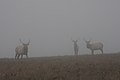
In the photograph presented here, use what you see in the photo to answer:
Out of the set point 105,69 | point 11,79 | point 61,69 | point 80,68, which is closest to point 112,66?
point 105,69

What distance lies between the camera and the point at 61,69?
16250 millimetres

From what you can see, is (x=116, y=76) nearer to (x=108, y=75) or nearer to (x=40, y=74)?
(x=108, y=75)

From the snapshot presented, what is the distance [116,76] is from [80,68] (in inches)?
125

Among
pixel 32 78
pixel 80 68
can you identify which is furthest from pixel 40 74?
pixel 80 68

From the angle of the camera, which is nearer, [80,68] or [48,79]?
[48,79]

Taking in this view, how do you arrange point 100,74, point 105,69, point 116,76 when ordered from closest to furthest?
point 116,76
point 100,74
point 105,69

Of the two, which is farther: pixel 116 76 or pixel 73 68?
pixel 73 68

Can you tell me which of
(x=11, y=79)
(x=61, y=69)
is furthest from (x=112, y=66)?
(x=11, y=79)

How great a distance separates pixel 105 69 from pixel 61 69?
107 inches

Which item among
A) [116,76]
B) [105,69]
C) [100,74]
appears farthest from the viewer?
[105,69]

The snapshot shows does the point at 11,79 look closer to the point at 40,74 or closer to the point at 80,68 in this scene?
the point at 40,74

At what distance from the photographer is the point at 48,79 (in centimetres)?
1410

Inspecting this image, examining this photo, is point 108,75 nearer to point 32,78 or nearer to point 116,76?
point 116,76

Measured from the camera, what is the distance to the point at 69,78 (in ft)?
46.1
